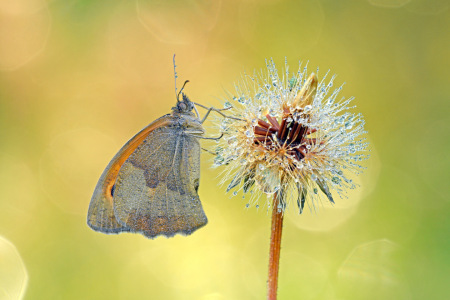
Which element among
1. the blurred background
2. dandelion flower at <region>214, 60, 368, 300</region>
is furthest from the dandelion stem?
the blurred background

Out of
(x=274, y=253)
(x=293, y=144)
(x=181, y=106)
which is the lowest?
(x=274, y=253)

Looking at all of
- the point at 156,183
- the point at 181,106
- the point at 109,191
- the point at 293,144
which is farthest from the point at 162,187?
the point at 293,144

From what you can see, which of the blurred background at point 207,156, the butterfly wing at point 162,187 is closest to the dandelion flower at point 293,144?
the butterfly wing at point 162,187

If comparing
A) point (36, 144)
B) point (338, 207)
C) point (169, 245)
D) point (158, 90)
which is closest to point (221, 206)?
point (169, 245)

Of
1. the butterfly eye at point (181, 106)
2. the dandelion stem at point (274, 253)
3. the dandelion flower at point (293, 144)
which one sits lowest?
the dandelion stem at point (274, 253)

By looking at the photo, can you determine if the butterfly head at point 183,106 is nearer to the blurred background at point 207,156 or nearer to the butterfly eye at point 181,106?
the butterfly eye at point 181,106

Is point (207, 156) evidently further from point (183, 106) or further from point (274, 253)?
point (274, 253)

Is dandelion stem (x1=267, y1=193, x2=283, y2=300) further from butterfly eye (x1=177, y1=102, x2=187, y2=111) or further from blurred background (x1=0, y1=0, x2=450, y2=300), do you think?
blurred background (x1=0, y1=0, x2=450, y2=300)

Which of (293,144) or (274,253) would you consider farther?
(293,144)
